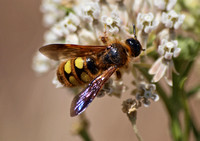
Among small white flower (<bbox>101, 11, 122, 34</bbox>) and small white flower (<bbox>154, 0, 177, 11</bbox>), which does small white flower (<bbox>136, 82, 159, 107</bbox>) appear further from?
small white flower (<bbox>154, 0, 177, 11</bbox>)

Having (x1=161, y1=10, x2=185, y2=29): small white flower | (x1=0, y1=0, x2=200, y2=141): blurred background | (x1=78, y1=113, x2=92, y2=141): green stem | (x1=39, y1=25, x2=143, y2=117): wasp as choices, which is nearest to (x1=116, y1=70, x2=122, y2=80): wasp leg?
(x1=39, y1=25, x2=143, y2=117): wasp

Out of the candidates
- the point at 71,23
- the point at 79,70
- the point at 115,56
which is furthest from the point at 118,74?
the point at 71,23

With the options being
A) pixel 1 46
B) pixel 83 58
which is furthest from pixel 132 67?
pixel 1 46

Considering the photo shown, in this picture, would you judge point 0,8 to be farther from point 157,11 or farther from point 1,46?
point 157,11

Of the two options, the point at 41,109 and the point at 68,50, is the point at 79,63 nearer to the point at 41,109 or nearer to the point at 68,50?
the point at 68,50

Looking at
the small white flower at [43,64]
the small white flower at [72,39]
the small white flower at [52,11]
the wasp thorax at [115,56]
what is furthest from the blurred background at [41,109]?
the wasp thorax at [115,56]

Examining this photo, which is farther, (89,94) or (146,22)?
(146,22)
